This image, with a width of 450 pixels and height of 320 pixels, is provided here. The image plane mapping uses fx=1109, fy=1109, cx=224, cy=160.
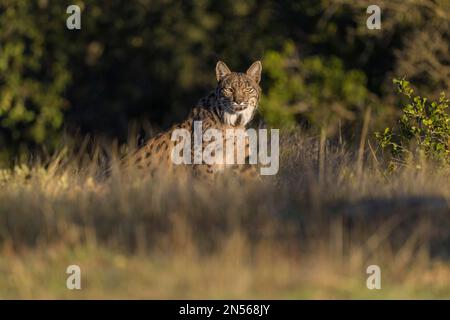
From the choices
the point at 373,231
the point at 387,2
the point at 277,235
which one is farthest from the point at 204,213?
the point at 387,2

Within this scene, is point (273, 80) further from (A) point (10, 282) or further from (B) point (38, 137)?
(A) point (10, 282)

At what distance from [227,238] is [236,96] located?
14.0ft

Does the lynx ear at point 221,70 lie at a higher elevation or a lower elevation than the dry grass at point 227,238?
higher

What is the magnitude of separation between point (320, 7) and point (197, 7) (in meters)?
3.44

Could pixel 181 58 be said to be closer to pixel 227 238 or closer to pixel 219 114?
pixel 219 114

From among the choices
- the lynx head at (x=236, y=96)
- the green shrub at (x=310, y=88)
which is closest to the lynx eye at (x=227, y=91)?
the lynx head at (x=236, y=96)

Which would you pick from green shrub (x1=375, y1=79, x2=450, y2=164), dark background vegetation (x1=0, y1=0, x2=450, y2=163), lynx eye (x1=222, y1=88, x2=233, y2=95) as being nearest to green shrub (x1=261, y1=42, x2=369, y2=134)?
dark background vegetation (x1=0, y1=0, x2=450, y2=163)

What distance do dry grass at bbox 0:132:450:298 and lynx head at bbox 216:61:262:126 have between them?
2.45 m

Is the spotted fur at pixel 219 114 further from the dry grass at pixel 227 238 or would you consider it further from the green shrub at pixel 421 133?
the dry grass at pixel 227 238

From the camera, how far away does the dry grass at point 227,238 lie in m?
6.96

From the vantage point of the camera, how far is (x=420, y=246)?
7.56m

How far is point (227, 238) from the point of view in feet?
24.8

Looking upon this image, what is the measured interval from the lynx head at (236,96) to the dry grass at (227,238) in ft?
8.05

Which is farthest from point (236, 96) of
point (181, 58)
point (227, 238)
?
point (181, 58)
